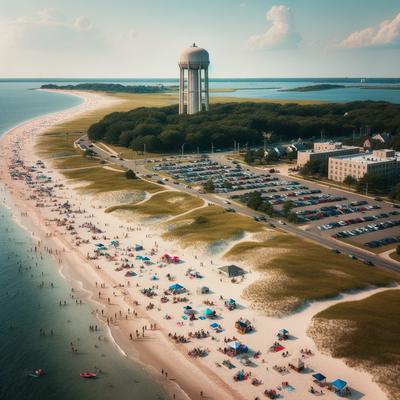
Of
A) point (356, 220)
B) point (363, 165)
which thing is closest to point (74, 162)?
point (363, 165)

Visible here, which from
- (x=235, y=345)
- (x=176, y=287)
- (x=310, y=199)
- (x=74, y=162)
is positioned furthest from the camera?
(x=74, y=162)

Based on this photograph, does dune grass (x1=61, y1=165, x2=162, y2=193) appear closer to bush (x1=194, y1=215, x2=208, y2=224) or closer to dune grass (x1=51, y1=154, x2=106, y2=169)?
dune grass (x1=51, y1=154, x2=106, y2=169)

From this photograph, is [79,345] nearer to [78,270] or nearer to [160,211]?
[78,270]

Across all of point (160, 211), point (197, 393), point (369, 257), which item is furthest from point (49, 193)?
point (197, 393)

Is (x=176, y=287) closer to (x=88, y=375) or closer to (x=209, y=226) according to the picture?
(x=88, y=375)

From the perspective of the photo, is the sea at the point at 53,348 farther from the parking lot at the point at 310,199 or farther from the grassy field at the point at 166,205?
the parking lot at the point at 310,199

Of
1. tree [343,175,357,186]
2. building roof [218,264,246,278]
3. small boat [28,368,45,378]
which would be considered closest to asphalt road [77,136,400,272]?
building roof [218,264,246,278]
